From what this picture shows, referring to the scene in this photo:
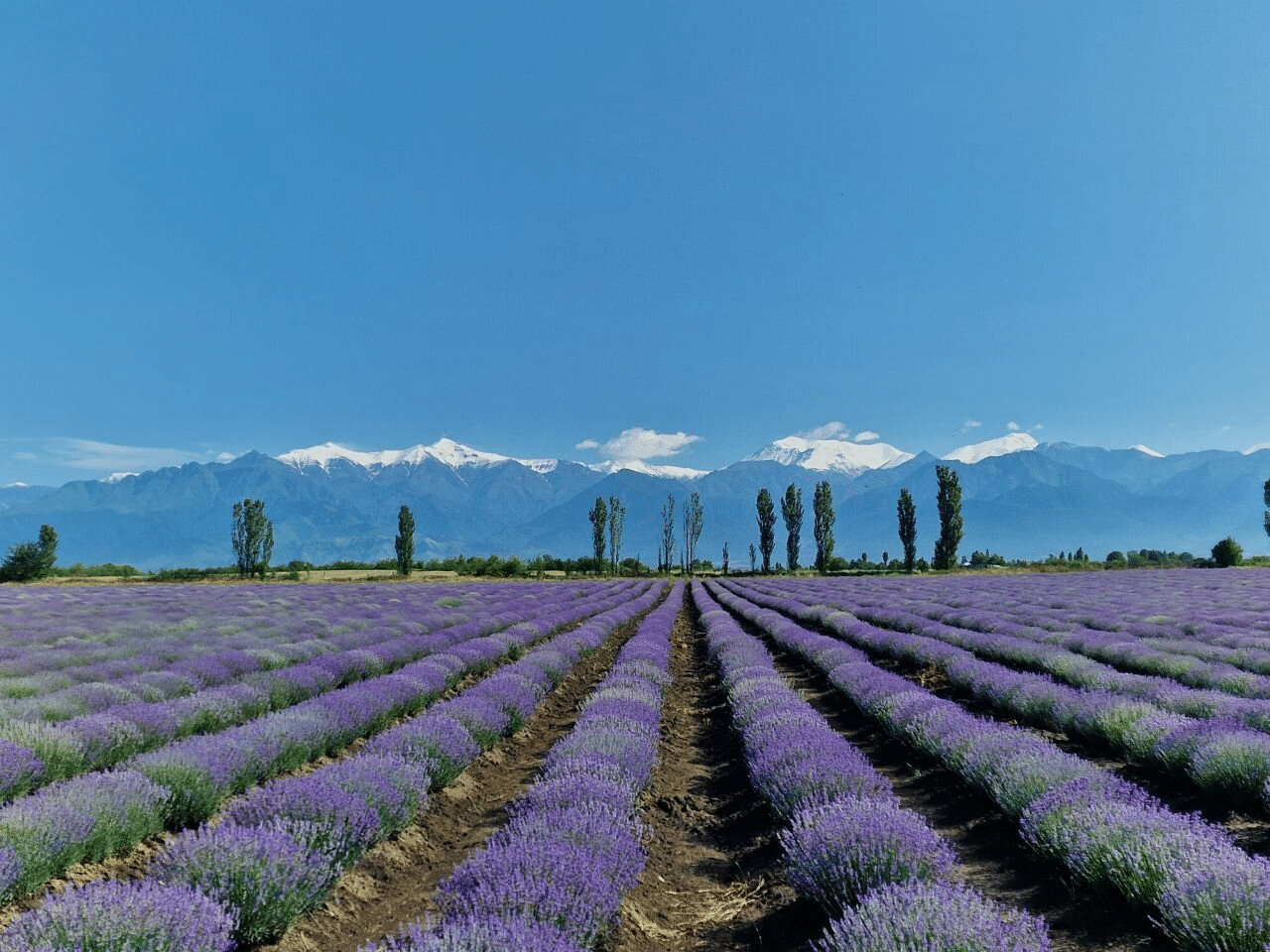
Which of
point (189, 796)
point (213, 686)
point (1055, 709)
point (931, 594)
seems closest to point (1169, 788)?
point (1055, 709)

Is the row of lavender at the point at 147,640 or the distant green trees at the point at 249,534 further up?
the distant green trees at the point at 249,534

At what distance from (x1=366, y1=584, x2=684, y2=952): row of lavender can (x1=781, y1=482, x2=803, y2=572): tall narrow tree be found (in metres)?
87.4

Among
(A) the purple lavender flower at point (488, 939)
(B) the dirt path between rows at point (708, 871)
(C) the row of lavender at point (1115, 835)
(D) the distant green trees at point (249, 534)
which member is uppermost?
(D) the distant green trees at point (249, 534)

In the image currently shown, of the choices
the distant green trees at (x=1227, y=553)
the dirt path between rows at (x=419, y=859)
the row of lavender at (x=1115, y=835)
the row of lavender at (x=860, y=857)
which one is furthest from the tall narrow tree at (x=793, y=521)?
the row of lavender at (x=860, y=857)

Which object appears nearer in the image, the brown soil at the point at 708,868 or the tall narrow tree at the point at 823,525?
the brown soil at the point at 708,868

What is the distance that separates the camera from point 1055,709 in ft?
23.8

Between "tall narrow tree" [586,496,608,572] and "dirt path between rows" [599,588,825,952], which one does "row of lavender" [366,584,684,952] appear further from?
"tall narrow tree" [586,496,608,572]

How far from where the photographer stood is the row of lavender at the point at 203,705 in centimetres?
531

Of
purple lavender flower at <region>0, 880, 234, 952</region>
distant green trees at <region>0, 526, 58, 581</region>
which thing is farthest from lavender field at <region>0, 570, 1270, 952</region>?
distant green trees at <region>0, 526, 58, 581</region>

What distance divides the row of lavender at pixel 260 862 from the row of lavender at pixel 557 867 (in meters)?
0.58

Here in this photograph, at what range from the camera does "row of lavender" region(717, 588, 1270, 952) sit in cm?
275

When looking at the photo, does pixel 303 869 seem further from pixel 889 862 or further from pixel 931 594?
pixel 931 594

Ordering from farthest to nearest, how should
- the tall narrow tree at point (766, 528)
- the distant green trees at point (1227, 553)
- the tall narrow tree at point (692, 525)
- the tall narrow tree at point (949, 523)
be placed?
the tall narrow tree at point (692, 525) < the tall narrow tree at point (766, 528) < the tall narrow tree at point (949, 523) < the distant green trees at point (1227, 553)

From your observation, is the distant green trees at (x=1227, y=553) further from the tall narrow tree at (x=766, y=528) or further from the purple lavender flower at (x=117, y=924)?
the purple lavender flower at (x=117, y=924)
